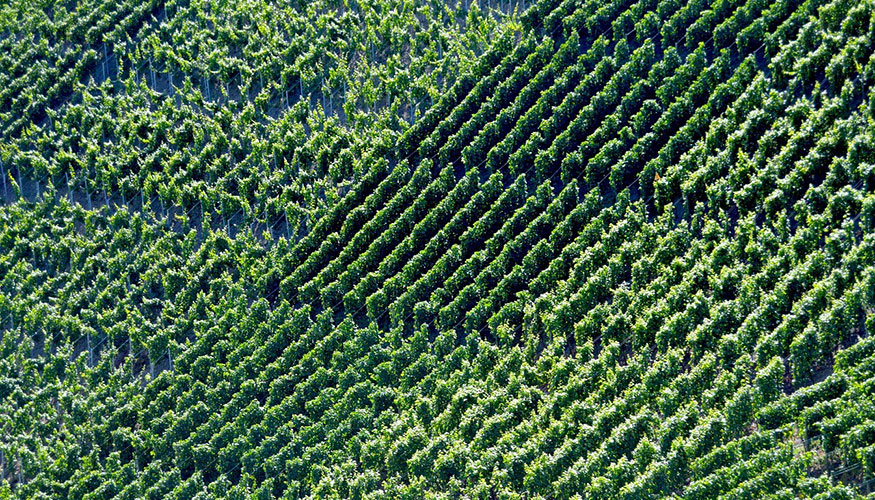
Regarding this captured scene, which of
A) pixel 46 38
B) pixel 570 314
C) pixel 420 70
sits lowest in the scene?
pixel 46 38

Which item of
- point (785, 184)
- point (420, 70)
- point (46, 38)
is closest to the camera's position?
point (785, 184)

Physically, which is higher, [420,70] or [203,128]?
[420,70]

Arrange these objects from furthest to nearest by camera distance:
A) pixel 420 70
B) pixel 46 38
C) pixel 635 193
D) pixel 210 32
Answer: pixel 46 38 → pixel 210 32 → pixel 420 70 → pixel 635 193

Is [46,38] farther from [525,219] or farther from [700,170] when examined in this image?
[700,170]

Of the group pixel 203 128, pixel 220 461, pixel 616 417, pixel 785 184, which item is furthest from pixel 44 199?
pixel 785 184

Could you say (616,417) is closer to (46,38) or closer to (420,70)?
(420,70)

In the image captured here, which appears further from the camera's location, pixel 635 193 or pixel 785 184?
pixel 635 193
